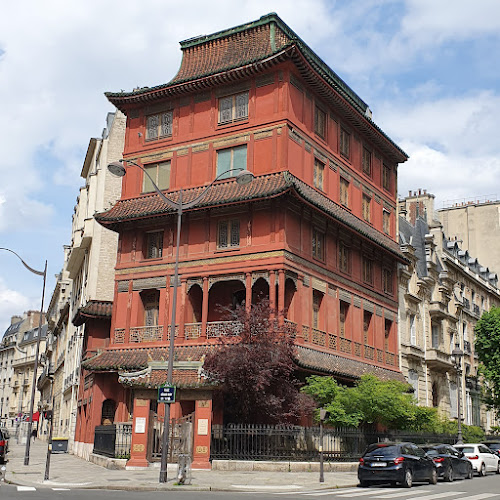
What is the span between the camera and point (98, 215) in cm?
3497

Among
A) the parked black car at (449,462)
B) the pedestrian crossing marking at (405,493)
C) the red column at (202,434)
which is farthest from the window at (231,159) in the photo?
the pedestrian crossing marking at (405,493)

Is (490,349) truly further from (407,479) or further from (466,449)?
(407,479)

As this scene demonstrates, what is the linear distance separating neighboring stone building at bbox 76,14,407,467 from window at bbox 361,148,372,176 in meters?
1.17

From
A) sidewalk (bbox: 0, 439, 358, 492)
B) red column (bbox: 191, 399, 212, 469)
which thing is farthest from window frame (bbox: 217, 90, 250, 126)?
sidewalk (bbox: 0, 439, 358, 492)

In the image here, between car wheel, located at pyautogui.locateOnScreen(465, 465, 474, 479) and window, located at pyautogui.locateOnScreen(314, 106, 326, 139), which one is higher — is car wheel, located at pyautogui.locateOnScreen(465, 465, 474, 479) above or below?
below

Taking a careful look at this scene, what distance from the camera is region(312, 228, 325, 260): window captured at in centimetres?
3369

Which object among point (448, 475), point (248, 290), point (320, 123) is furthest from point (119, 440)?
point (320, 123)

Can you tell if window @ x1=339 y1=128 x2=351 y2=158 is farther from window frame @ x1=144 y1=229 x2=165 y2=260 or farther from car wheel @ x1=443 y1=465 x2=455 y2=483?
car wheel @ x1=443 y1=465 x2=455 y2=483

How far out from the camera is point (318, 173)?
35125mm

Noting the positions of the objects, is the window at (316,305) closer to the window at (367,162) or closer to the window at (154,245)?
the window at (154,245)

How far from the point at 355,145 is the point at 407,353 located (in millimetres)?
12984

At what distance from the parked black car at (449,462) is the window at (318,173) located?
1421 cm

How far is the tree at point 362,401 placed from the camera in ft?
93.0

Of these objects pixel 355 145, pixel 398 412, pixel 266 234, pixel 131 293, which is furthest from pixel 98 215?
pixel 398 412
